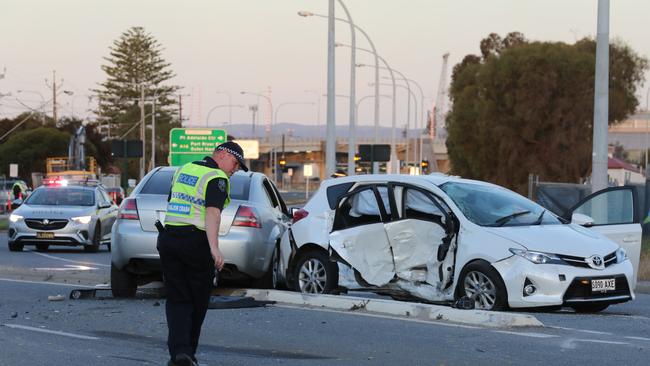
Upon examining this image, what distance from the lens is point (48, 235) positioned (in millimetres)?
28781

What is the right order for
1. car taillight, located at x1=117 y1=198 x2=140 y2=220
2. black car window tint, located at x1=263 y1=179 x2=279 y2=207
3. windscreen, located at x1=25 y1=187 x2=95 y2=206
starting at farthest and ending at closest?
windscreen, located at x1=25 y1=187 x2=95 y2=206
black car window tint, located at x1=263 y1=179 x2=279 y2=207
car taillight, located at x1=117 y1=198 x2=140 y2=220

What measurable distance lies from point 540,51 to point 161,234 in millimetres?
67241

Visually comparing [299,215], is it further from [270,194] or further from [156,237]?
[156,237]

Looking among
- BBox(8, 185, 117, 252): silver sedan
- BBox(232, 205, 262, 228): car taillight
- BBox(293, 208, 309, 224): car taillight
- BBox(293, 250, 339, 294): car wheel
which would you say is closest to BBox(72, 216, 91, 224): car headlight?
BBox(8, 185, 117, 252): silver sedan

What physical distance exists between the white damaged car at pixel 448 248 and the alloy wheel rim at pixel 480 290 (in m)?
0.01

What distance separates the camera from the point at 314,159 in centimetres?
18075

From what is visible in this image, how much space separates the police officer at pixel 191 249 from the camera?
9.70 metres

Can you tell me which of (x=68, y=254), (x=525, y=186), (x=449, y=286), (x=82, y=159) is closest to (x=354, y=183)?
(x=449, y=286)

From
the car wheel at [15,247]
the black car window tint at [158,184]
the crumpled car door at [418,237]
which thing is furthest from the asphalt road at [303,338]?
the car wheel at [15,247]

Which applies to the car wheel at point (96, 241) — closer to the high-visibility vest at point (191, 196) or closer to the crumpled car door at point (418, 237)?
the crumpled car door at point (418, 237)

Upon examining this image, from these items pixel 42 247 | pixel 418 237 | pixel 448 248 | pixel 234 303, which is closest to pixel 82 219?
pixel 42 247

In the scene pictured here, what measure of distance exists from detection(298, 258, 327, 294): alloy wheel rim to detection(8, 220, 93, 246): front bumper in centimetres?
1414

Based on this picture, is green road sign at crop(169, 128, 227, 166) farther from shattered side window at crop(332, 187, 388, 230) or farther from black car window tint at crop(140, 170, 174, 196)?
shattered side window at crop(332, 187, 388, 230)

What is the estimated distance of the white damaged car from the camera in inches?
540
